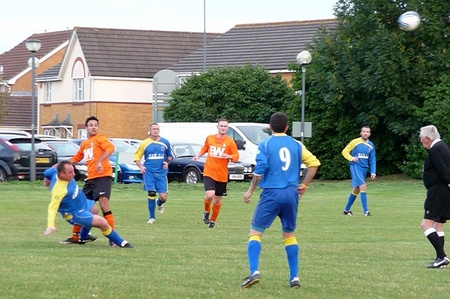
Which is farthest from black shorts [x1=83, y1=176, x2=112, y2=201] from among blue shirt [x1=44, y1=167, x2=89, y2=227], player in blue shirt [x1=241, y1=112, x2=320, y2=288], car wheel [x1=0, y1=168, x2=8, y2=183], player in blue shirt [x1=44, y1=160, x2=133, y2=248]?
car wheel [x1=0, y1=168, x2=8, y2=183]

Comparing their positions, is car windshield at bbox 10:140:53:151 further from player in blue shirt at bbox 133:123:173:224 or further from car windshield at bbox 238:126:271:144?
player in blue shirt at bbox 133:123:173:224

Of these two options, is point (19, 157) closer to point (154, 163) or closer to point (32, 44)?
point (32, 44)

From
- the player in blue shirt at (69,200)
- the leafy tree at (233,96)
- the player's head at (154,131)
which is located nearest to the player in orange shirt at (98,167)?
the player in blue shirt at (69,200)

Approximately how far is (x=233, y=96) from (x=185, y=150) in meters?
16.0

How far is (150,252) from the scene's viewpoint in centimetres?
1540

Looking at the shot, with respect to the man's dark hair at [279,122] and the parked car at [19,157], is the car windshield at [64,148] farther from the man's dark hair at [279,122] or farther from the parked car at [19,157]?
the man's dark hair at [279,122]

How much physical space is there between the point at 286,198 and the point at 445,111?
31382 mm

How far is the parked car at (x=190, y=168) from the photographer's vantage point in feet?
126

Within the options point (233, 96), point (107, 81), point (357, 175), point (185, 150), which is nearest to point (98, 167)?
point (357, 175)

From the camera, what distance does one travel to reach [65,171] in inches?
576

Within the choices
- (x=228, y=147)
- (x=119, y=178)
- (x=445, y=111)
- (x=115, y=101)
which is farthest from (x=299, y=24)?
(x=228, y=147)

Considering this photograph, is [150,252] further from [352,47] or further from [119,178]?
[352,47]

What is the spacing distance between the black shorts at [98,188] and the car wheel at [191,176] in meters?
21.4

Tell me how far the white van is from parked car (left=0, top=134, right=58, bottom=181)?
7.53m
